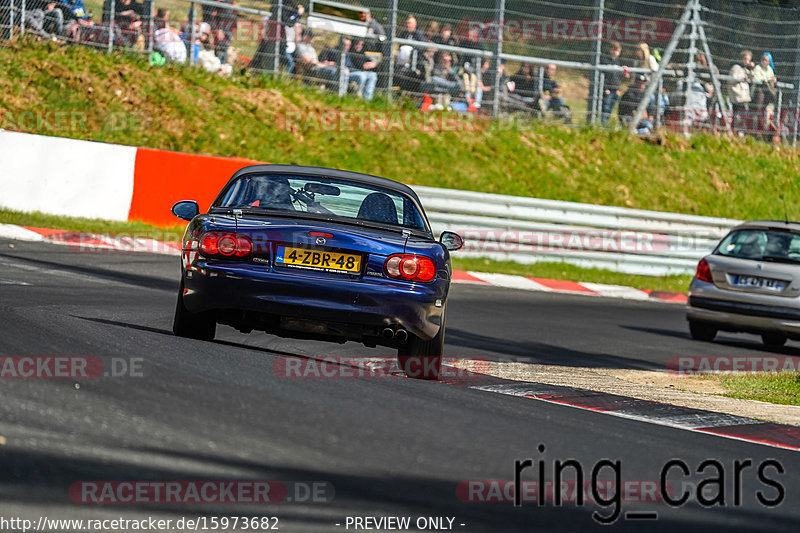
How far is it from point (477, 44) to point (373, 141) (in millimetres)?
2506

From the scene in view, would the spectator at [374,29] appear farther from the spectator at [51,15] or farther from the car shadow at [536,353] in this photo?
the car shadow at [536,353]

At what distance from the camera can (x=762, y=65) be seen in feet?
78.0

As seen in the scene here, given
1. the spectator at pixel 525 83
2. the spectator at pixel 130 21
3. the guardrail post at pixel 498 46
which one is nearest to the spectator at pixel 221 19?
the spectator at pixel 130 21

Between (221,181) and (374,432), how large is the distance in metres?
11.8

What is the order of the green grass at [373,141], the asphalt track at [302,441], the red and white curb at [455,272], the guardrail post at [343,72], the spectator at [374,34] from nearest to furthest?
the asphalt track at [302,441], the red and white curb at [455,272], the green grass at [373,141], the spectator at [374,34], the guardrail post at [343,72]

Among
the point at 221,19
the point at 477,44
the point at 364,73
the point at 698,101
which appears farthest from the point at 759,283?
the point at 698,101

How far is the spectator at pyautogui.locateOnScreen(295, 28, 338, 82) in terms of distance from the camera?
21.2 metres

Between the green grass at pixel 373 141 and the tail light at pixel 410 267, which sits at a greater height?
the green grass at pixel 373 141

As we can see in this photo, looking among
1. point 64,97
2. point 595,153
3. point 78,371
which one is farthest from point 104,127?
point 78,371

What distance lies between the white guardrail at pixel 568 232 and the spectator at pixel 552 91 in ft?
12.9

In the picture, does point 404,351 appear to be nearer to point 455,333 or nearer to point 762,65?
point 455,333

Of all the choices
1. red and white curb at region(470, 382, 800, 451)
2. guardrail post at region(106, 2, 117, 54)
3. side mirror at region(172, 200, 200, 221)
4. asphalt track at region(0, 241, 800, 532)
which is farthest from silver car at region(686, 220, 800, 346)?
guardrail post at region(106, 2, 117, 54)

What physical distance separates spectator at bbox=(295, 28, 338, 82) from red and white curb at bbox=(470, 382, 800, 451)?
14104 mm

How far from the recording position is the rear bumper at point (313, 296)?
22.5 ft
